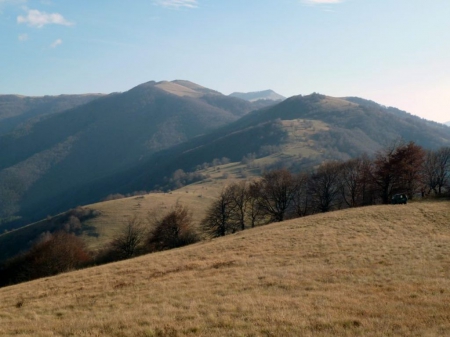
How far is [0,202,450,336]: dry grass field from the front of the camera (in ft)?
38.4

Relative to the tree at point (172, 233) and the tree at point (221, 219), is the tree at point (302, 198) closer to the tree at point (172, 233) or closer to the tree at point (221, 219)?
the tree at point (221, 219)

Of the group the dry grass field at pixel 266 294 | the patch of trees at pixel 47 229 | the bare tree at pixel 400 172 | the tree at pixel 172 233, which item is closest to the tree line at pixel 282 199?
the tree at pixel 172 233

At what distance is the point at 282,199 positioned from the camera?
6412 cm

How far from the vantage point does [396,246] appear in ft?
83.0

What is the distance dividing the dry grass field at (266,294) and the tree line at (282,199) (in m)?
29.5

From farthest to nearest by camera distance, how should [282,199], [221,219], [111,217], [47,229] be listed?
1. [47,229]
2. [111,217]
3. [221,219]
4. [282,199]

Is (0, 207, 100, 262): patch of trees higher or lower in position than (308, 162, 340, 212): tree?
lower

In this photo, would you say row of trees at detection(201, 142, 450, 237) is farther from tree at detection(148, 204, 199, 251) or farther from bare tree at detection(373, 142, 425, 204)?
tree at detection(148, 204, 199, 251)

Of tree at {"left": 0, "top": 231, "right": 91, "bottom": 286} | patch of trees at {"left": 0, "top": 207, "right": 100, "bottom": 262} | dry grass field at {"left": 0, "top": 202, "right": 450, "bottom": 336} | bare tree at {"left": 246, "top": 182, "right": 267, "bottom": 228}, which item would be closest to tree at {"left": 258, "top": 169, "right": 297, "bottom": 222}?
bare tree at {"left": 246, "top": 182, "right": 267, "bottom": 228}

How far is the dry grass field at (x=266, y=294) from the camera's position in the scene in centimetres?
1171

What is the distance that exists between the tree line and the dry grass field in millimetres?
29466

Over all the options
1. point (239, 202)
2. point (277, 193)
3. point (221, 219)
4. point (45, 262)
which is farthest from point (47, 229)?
point (277, 193)

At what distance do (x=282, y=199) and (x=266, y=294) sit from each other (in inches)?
1939

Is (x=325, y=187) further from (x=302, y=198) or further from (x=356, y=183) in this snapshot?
(x=302, y=198)
